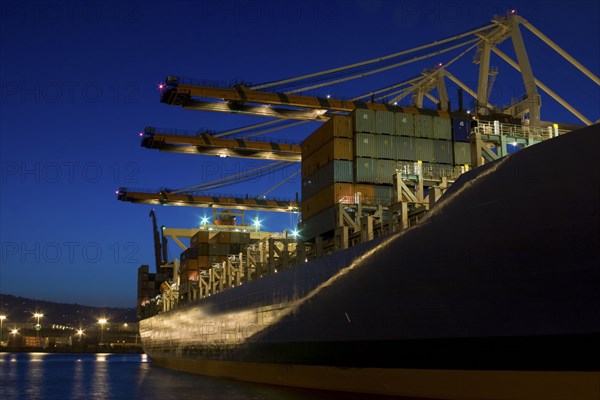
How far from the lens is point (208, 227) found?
2036 inches

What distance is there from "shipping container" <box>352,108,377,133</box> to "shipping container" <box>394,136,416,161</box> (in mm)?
947

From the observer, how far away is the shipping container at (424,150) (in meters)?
20.4

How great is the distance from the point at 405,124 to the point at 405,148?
0.84 m

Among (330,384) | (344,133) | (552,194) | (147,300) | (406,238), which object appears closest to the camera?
(552,194)

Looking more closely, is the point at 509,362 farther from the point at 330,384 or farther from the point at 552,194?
the point at 330,384

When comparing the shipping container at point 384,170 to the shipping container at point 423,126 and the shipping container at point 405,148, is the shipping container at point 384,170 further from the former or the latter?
the shipping container at point 423,126

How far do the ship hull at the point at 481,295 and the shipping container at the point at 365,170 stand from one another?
2943 millimetres

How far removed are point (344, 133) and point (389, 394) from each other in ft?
28.4

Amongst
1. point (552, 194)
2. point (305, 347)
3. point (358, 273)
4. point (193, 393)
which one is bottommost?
point (193, 393)

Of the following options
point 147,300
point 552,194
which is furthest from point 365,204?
point 147,300

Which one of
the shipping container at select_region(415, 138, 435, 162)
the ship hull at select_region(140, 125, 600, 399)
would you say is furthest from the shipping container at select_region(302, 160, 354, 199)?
the ship hull at select_region(140, 125, 600, 399)

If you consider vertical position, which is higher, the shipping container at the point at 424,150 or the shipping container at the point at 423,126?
the shipping container at the point at 423,126

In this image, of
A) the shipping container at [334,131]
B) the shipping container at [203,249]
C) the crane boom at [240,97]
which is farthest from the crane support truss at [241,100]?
the shipping container at [203,249]

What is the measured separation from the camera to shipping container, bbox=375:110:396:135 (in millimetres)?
20328
